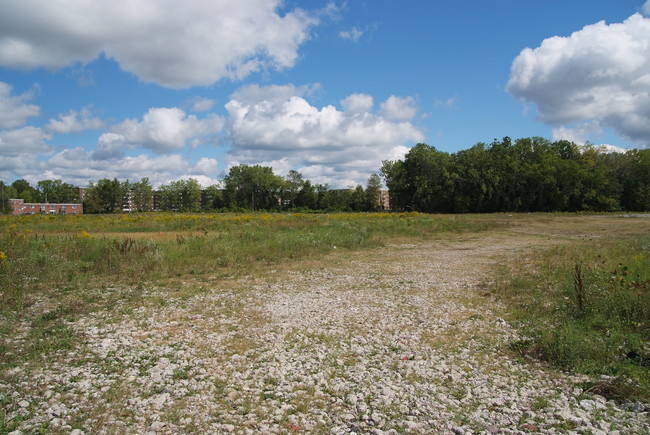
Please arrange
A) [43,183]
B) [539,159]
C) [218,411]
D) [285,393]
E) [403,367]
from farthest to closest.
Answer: [43,183] → [539,159] → [403,367] → [285,393] → [218,411]

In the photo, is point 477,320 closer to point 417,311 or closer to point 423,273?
point 417,311

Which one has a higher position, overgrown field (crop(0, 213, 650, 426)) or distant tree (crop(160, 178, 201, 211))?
distant tree (crop(160, 178, 201, 211))

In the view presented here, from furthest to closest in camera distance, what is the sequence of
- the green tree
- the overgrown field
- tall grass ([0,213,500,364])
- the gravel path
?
the green tree → tall grass ([0,213,500,364]) → the overgrown field → the gravel path

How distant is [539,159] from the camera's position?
8644 centimetres

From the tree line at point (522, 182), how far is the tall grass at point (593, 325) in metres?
71.3

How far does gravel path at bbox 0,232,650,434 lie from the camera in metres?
4.90

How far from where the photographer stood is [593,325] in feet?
26.5

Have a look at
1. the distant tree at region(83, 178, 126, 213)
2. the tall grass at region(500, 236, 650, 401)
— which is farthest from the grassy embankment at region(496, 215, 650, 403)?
the distant tree at region(83, 178, 126, 213)

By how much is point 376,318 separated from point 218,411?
16.7 ft

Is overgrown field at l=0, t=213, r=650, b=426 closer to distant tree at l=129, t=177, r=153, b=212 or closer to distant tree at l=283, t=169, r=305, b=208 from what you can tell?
distant tree at l=283, t=169, r=305, b=208

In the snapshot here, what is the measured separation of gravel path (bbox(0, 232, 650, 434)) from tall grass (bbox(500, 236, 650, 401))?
459mm

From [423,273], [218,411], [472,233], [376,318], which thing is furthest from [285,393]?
[472,233]

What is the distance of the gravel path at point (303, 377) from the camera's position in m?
4.90

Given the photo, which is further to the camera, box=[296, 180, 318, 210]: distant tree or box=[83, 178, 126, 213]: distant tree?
box=[296, 180, 318, 210]: distant tree
